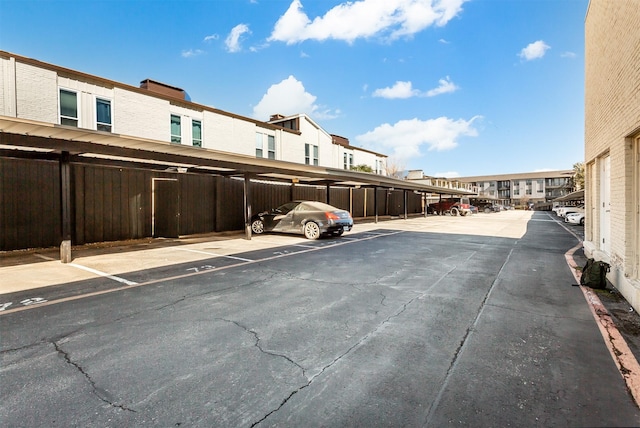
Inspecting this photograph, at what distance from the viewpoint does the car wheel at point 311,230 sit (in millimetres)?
12180

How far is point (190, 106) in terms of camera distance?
680 inches

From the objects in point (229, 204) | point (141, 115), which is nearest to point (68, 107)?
point (141, 115)

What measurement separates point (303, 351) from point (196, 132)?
56.3ft

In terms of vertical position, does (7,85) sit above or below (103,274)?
above

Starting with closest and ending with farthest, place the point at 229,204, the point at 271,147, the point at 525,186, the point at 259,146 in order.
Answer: the point at 229,204
the point at 259,146
the point at 271,147
the point at 525,186

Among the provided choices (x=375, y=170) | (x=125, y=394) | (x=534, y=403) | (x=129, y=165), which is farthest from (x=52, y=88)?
(x=375, y=170)

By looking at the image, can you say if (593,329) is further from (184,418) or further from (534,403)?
(184,418)

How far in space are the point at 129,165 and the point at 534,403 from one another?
39.9 ft

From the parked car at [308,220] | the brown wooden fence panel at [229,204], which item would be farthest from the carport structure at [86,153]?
the brown wooden fence panel at [229,204]

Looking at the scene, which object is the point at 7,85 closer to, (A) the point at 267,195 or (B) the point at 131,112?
(B) the point at 131,112

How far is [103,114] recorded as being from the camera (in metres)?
13.9

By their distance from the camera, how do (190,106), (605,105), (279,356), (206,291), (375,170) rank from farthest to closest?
(375,170), (190,106), (605,105), (206,291), (279,356)

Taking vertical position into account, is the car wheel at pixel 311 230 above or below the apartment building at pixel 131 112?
below

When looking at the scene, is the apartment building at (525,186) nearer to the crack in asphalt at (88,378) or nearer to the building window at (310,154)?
the building window at (310,154)
